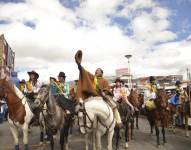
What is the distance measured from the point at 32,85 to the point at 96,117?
5.43 metres

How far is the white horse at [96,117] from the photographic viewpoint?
8.18 m

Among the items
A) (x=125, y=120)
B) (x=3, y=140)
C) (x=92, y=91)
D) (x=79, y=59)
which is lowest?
(x=3, y=140)

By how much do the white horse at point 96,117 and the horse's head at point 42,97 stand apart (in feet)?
6.33

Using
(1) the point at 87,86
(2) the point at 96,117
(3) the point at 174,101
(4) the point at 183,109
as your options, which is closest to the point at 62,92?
(1) the point at 87,86

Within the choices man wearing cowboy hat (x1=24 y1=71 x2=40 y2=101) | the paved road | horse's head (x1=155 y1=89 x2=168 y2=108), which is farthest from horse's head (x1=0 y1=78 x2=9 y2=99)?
horse's head (x1=155 y1=89 x2=168 y2=108)

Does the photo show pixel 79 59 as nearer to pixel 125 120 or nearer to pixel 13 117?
pixel 13 117

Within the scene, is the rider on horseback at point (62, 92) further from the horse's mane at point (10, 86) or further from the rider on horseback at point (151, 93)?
the rider on horseback at point (151, 93)

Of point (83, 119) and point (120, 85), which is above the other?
point (120, 85)

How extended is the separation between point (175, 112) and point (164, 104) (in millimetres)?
4608

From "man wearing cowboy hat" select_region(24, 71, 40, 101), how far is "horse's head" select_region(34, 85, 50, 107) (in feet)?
8.98

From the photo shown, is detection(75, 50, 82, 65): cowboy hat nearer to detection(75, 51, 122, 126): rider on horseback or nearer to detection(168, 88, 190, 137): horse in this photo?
detection(75, 51, 122, 126): rider on horseback

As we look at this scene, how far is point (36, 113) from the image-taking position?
1134 centimetres

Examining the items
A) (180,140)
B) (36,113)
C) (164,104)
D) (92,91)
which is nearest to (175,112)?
(180,140)

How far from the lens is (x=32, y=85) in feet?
43.1
